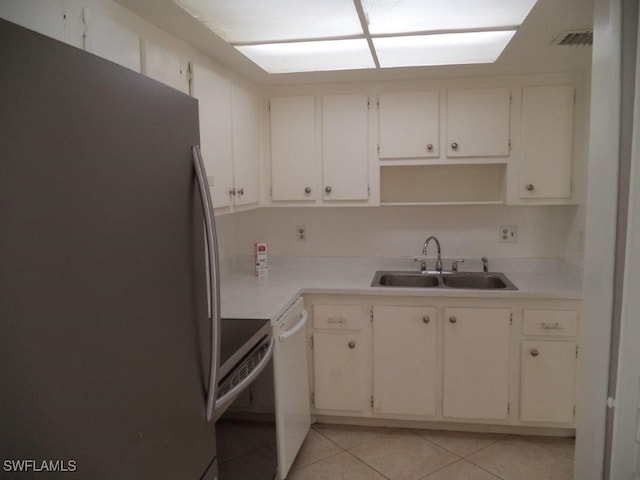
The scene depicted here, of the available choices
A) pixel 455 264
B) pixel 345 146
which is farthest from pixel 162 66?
pixel 455 264

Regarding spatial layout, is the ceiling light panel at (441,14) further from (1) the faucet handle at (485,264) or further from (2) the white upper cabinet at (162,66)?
(1) the faucet handle at (485,264)

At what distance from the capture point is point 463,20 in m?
1.96

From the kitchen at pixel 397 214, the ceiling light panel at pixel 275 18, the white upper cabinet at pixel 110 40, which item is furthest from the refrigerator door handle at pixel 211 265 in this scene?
the kitchen at pixel 397 214

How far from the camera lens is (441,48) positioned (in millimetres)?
2363

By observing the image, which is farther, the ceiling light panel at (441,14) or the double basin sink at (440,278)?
the double basin sink at (440,278)

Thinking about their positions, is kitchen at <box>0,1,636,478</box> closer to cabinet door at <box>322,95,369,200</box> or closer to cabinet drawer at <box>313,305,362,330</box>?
cabinet door at <box>322,95,369,200</box>

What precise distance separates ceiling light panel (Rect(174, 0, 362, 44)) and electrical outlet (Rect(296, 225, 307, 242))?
4.90 ft

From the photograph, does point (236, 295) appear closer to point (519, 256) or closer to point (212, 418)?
point (212, 418)

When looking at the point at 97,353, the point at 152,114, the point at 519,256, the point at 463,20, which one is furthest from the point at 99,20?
the point at 519,256

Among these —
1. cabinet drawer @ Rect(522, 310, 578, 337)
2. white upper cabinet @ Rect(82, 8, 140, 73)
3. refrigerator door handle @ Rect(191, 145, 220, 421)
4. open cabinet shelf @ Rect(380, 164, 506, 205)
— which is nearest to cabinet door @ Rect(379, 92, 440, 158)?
open cabinet shelf @ Rect(380, 164, 506, 205)

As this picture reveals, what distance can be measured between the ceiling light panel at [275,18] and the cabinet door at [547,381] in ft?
6.43

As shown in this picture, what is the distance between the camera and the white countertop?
242 cm

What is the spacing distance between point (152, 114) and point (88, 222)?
0.30m

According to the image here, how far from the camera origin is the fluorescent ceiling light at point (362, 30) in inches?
71.0
